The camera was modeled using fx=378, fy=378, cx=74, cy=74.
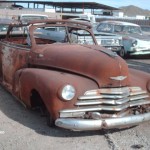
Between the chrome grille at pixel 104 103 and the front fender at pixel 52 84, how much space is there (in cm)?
9

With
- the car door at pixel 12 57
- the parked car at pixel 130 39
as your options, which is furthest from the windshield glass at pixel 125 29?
the car door at pixel 12 57

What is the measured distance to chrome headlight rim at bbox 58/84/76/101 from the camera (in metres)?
5.27

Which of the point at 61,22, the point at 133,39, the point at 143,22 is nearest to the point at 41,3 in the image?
the point at 143,22

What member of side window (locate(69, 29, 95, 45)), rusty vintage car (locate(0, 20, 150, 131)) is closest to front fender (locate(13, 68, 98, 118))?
rusty vintage car (locate(0, 20, 150, 131))

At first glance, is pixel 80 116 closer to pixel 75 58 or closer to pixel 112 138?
pixel 112 138

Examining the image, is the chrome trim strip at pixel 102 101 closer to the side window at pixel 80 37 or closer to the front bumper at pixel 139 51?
the side window at pixel 80 37

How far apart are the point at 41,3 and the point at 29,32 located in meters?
52.6

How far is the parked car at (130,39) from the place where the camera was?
1516 cm

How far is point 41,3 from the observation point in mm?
58281

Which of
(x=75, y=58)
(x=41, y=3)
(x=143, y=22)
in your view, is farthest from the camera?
(x=41, y=3)

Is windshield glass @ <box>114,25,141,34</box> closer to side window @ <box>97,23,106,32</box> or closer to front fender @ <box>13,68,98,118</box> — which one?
side window @ <box>97,23,106,32</box>

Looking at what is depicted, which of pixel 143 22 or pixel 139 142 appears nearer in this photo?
pixel 139 142

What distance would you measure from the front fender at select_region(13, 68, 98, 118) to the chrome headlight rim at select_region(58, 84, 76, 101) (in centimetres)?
4

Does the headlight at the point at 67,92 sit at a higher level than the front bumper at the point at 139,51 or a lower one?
higher
